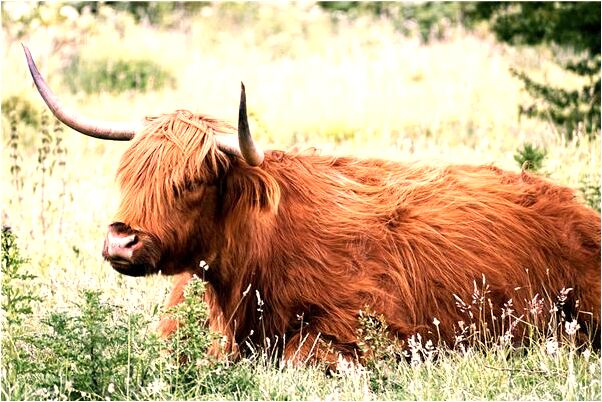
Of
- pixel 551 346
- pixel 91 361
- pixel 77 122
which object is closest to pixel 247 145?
pixel 77 122

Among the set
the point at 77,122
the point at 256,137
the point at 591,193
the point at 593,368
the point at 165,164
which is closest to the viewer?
the point at 593,368

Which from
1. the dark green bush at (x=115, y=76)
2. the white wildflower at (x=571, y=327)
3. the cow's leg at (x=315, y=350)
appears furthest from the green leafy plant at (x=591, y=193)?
the dark green bush at (x=115, y=76)

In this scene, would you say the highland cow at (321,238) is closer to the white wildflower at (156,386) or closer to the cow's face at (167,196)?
the cow's face at (167,196)

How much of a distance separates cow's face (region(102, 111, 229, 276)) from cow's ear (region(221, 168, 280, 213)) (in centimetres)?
6

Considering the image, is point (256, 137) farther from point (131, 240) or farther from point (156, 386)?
point (156, 386)

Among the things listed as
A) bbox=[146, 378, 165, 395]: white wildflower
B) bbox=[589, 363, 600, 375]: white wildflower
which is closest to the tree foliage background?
bbox=[589, 363, 600, 375]: white wildflower

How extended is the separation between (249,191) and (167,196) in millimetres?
453

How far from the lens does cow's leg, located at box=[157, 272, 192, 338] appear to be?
5.68 m

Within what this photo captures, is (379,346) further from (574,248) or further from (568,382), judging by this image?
(574,248)

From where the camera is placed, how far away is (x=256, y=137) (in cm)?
1020

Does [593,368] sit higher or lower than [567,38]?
lower

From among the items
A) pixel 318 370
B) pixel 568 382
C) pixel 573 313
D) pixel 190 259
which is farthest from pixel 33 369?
pixel 573 313

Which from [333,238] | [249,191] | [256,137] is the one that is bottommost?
[256,137]

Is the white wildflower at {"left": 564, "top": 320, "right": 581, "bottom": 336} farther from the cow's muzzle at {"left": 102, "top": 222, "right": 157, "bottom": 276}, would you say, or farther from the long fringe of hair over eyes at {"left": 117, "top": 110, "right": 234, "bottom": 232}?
the cow's muzzle at {"left": 102, "top": 222, "right": 157, "bottom": 276}
